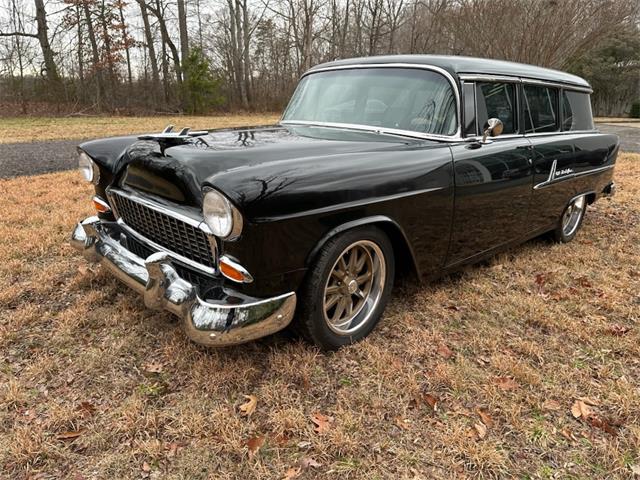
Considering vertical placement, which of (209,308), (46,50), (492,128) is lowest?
(209,308)

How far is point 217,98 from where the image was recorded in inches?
966

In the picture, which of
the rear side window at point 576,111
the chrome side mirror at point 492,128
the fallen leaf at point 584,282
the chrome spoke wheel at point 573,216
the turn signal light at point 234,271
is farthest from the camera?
the chrome spoke wheel at point 573,216

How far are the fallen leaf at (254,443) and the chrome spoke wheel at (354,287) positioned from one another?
2.29 ft

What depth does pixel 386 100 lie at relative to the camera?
10.6 ft

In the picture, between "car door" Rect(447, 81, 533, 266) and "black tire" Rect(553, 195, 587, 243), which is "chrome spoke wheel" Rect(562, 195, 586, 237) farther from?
"car door" Rect(447, 81, 533, 266)

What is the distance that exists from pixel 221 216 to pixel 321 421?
1.04 m

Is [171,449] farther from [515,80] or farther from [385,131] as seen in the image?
[515,80]

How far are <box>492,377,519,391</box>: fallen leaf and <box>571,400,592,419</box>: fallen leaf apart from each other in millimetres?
272

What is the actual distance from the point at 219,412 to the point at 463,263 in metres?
1.96

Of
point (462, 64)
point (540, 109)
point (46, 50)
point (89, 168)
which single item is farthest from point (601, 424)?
point (46, 50)

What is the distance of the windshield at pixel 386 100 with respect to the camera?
3.07m

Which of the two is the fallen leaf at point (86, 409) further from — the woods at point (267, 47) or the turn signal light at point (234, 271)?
the woods at point (267, 47)

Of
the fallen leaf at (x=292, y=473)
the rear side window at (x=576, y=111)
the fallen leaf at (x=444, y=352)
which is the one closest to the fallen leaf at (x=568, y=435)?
the fallen leaf at (x=444, y=352)

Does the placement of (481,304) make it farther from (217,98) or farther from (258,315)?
(217,98)
